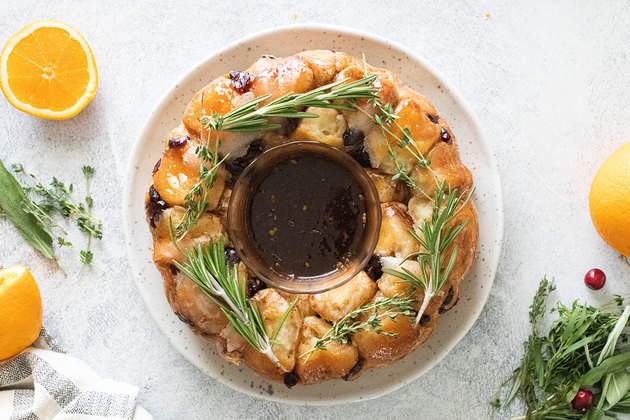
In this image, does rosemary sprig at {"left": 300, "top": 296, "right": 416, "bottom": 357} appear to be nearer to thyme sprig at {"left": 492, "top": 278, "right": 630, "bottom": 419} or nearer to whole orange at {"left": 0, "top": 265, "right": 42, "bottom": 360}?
thyme sprig at {"left": 492, "top": 278, "right": 630, "bottom": 419}

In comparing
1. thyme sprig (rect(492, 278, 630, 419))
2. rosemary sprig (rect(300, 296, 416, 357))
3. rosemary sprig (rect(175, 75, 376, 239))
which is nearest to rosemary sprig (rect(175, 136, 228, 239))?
rosemary sprig (rect(175, 75, 376, 239))

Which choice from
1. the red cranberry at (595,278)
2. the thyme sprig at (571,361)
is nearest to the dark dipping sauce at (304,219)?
the thyme sprig at (571,361)

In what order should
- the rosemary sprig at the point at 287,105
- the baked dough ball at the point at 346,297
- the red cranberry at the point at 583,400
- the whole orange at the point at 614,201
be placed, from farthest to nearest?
the red cranberry at the point at 583,400, the whole orange at the point at 614,201, the baked dough ball at the point at 346,297, the rosemary sprig at the point at 287,105

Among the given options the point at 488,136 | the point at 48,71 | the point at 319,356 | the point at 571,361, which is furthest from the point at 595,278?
the point at 48,71

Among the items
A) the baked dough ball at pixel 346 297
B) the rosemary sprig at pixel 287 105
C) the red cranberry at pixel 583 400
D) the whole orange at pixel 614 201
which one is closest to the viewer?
the rosemary sprig at pixel 287 105

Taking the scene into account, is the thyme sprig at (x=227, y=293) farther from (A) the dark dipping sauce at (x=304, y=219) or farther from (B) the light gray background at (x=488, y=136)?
(B) the light gray background at (x=488, y=136)
